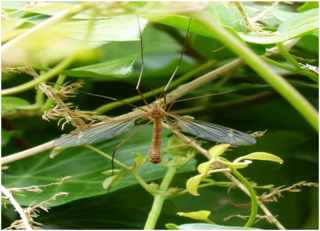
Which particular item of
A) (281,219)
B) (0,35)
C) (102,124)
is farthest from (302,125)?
(0,35)

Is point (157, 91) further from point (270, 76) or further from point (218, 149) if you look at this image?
point (270, 76)

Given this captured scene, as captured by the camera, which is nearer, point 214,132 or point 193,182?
point 193,182

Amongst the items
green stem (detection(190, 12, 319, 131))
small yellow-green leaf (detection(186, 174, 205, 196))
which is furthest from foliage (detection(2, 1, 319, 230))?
green stem (detection(190, 12, 319, 131))

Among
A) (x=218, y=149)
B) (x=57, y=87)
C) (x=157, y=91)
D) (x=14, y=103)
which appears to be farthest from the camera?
(x=157, y=91)

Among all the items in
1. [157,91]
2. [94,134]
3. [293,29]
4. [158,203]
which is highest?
[293,29]

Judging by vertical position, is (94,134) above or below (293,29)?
below

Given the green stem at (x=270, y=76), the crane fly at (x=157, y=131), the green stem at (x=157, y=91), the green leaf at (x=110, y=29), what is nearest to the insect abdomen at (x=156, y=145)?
the crane fly at (x=157, y=131)

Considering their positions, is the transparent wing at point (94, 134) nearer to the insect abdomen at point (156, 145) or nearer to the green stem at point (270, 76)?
the insect abdomen at point (156, 145)

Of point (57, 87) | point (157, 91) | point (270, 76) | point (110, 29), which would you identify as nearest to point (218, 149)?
point (270, 76)
